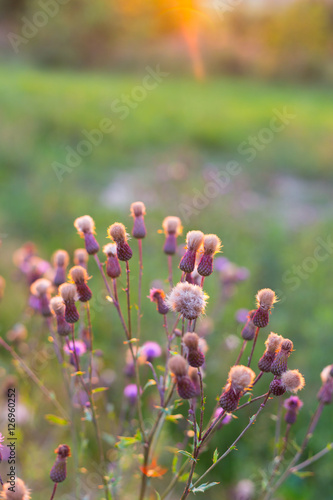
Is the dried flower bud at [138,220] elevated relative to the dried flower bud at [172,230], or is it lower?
lower

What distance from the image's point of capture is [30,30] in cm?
2189

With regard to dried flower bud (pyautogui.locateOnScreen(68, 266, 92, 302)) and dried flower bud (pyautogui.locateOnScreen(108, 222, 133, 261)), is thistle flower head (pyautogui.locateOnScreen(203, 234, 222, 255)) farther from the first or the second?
dried flower bud (pyautogui.locateOnScreen(68, 266, 92, 302))

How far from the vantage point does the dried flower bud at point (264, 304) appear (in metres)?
1.27

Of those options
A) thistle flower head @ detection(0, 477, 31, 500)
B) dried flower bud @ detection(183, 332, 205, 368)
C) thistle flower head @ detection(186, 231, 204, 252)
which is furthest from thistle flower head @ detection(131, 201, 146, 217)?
thistle flower head @ detection(0, 477, 31, 500)

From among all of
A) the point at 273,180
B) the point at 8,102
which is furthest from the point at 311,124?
the point at 8,102

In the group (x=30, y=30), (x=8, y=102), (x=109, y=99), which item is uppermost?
(x=30, y=30)

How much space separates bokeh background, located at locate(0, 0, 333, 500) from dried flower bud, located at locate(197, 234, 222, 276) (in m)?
0.64

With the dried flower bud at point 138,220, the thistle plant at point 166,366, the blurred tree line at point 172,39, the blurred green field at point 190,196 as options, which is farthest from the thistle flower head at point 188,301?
the blurred tree line at point 172,39

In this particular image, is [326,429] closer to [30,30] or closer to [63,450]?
[63,450]

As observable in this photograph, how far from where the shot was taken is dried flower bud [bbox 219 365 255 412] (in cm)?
107

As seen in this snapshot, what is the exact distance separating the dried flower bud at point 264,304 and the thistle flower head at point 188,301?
19 centimetres

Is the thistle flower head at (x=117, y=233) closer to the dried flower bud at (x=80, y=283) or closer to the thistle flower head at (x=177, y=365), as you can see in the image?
the dried flower bud at (x=80, y=283)

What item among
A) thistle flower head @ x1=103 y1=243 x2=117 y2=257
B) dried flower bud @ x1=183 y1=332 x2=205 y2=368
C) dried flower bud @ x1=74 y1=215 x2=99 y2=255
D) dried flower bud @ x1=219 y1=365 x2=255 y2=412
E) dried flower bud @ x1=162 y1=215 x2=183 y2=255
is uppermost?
dried flower bud @ x1=162 y1=215 x2=183 y2=255

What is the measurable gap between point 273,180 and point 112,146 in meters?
3.01
